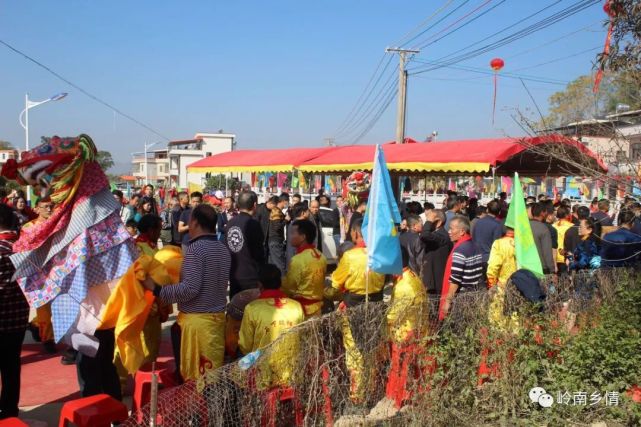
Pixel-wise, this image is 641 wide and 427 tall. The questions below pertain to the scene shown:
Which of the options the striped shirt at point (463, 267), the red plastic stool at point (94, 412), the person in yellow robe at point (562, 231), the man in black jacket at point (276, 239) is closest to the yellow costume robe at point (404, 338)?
the striped shirt at point (463, 267)

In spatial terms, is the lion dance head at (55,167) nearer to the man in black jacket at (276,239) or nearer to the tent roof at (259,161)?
the man in black jacket at (276,239)

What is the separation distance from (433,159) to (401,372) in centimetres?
748

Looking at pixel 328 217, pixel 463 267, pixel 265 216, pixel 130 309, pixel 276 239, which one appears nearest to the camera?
pixel 130 309

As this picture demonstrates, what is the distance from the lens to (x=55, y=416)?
15.8ft

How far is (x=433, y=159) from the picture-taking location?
11555 millimetres

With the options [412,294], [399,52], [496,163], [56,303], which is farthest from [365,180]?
[399,52]

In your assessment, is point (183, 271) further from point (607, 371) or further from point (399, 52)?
point (399, 52)

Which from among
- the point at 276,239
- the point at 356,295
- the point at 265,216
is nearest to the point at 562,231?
the point at 276,239

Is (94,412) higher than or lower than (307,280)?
lower

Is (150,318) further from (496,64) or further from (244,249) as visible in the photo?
(496,64)

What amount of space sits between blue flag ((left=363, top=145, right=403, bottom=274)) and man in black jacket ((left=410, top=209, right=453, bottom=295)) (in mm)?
1986

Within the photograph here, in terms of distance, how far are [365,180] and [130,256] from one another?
894 cm

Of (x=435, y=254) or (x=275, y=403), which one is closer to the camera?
(x=275, y=403)

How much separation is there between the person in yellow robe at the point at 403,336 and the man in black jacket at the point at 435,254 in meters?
1.89
